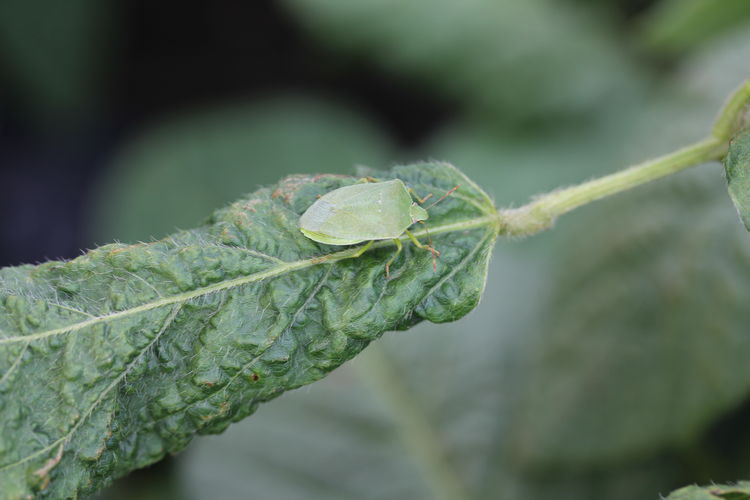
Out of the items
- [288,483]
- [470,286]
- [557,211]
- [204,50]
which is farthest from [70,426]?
[204,50]

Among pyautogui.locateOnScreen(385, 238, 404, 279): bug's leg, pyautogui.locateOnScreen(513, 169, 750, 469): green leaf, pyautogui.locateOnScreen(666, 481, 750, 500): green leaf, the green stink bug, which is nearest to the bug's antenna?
the green stink bug

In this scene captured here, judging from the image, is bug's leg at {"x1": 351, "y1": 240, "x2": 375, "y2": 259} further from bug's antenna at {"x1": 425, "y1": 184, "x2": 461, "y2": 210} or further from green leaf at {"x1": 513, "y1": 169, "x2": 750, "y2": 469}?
green leaf at {"x1": 513, "y1": 169, "x2": 750, "y2": 469}

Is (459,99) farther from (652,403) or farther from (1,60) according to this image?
(1,60)

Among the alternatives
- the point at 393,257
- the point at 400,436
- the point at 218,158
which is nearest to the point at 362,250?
the point at 393,257

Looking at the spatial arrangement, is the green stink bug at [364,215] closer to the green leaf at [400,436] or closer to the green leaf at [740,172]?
the green leaf at [740,172]

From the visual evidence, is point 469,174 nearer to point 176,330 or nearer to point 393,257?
point 393,257

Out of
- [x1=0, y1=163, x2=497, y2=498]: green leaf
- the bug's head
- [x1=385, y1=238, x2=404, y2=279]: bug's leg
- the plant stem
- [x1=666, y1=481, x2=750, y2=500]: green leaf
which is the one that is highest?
the plant stem

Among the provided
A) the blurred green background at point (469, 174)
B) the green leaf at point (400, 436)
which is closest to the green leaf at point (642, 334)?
the blurred green background at point (469, 174)
